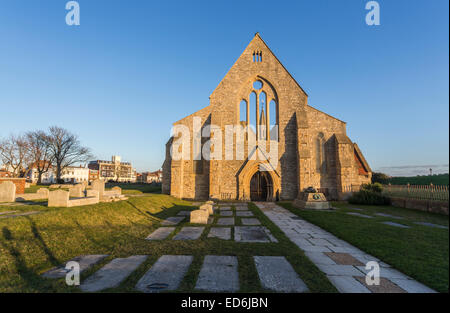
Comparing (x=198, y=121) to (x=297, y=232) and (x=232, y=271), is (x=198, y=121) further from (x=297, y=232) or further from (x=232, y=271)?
(x=232, y=271)

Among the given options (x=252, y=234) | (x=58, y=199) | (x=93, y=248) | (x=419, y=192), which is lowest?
(x=252, y=234)

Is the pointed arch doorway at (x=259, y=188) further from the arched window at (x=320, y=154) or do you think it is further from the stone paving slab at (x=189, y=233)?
the stone paving slab at (x=189, y=233)

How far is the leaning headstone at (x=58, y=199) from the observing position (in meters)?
8.64

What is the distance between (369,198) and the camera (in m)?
14.6

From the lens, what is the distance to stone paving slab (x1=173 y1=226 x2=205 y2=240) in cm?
634

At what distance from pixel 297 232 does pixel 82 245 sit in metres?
7.08

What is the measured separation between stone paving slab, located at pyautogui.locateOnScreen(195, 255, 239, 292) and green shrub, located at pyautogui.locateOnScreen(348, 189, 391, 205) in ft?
48.0

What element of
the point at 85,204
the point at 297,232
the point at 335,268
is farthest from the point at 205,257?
the point at 85,204

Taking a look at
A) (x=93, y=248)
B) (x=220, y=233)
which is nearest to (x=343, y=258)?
(x=220, y=233)

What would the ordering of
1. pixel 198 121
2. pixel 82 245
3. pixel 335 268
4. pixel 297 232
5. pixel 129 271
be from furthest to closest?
pixel 198 121
pixel 297 232
pixel 82 245
pixel 335 268
pixel 129 271

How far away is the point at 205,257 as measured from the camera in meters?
4.51

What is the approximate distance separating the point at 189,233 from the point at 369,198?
14428 mm

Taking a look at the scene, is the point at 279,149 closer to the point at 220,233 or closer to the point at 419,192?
the point at 419,192
